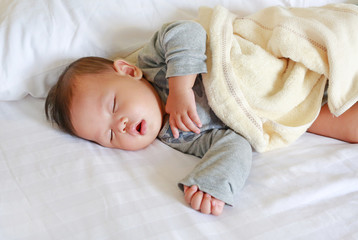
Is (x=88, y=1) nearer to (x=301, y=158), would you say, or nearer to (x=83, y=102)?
(x=83, y=102)

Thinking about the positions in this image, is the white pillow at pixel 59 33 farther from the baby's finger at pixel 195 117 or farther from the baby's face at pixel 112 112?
the baby's finger at pixel 195 117

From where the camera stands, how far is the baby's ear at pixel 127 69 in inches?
38.5

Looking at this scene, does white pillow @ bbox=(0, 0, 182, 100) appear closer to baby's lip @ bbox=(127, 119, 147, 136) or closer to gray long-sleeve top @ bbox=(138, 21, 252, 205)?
gray long-sleeve top @ bbox=(138, 21, 252, 205)

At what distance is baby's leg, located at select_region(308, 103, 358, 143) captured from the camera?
96 centimetres

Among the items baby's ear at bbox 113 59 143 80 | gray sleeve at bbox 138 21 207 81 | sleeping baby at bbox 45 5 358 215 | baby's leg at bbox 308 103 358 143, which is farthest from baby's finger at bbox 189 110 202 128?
baby's leg at bbox 308 103 358 143

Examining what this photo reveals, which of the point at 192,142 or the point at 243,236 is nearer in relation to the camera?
the point at 243,236

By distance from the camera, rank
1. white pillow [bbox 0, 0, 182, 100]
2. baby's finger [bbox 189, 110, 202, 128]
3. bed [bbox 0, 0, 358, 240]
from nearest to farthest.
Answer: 1. bed [bbox 0, 0, 358, 240]
2. baby's finger [bbox 189, 110, 202, 128]
3. white pillow [bbox 0, 0, 182, 100]

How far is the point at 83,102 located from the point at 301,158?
Answer: 58 centimetres

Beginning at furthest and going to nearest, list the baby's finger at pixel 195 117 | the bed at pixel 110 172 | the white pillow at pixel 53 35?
the white pillow at pixel 53 35 → the baby's finger at pixel 195 117 → the bed at pixel 110 172

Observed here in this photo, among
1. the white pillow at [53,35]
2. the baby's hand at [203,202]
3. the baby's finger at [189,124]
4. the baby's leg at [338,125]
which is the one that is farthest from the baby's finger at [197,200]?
Answer: the white pillow at [53,35]

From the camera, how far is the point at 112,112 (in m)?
0.90

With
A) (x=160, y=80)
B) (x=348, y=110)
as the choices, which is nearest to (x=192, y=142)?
(x=160, y=80)

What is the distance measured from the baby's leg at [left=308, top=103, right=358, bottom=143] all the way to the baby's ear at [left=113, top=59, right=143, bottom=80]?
535 millimetres

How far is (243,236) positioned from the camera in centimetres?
66
